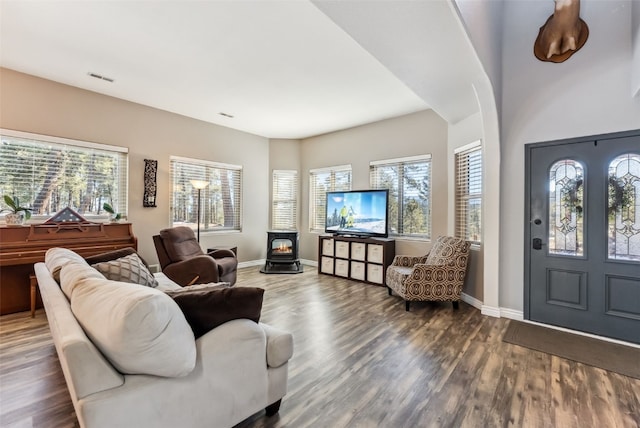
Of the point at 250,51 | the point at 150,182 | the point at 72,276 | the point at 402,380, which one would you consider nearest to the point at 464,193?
the point at 402,380

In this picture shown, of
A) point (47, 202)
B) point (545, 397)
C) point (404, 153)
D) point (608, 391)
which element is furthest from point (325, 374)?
point (47, 202)

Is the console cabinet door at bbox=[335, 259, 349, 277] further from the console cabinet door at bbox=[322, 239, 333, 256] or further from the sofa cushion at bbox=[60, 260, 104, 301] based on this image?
the sofa cushion at bbox=[60, 260, 104, 301]

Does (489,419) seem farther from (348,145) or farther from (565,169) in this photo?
(348,145)

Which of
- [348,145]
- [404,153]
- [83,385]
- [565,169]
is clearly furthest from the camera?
[348,145]

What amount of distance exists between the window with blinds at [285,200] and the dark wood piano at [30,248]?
10.6ft

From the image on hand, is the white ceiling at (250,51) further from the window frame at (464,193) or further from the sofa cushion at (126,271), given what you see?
the sofa cushion at (126,271)

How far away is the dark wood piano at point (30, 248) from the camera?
127 inches

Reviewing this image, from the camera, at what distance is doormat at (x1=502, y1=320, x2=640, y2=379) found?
238 cm

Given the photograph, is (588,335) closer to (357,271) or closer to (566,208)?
(566,208)

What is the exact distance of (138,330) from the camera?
114 cm

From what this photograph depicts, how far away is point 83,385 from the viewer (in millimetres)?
1103

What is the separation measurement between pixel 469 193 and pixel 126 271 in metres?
4.06

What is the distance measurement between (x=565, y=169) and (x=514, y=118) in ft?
2.49

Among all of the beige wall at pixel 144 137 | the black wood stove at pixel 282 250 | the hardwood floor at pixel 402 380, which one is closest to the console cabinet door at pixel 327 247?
the black wood stove at pixel 282 250
